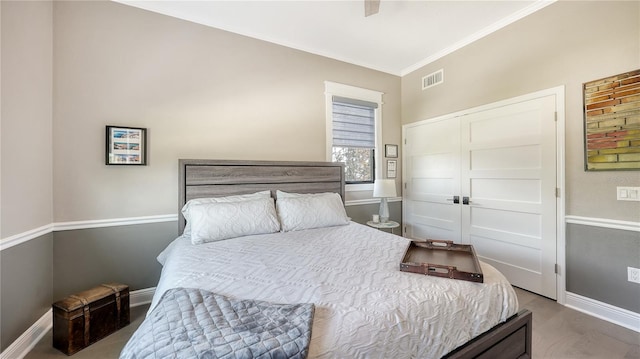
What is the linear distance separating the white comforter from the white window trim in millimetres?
1867

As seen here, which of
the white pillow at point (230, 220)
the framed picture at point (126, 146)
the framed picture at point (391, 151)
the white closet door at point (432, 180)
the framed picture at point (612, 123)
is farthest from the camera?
the framed picture at point (391, 151)

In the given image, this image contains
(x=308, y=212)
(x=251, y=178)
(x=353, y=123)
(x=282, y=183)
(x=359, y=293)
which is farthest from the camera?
(x=353, y=123)

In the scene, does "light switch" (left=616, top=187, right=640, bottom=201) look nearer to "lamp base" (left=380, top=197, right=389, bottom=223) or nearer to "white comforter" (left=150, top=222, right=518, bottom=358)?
"white comforter" (left=150, top=222, right=518, bottom=358)

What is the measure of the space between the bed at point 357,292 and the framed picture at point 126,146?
80 cm

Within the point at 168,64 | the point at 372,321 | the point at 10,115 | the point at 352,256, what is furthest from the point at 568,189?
the point at 10,115

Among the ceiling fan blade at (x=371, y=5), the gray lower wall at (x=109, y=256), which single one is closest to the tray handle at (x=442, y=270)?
the ceiling fan blade at (x=371, y=5)

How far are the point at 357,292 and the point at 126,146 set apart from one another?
2428 mm

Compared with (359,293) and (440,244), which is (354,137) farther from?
(359,293)

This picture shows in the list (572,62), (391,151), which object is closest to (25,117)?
(391,151)

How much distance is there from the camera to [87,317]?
1795 mm

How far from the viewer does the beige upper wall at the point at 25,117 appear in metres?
1.63

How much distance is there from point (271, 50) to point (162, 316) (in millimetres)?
2985

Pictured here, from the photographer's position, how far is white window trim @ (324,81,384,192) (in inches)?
137

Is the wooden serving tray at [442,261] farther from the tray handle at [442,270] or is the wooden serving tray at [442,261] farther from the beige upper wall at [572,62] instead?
the beige upper wall at [572,62]
